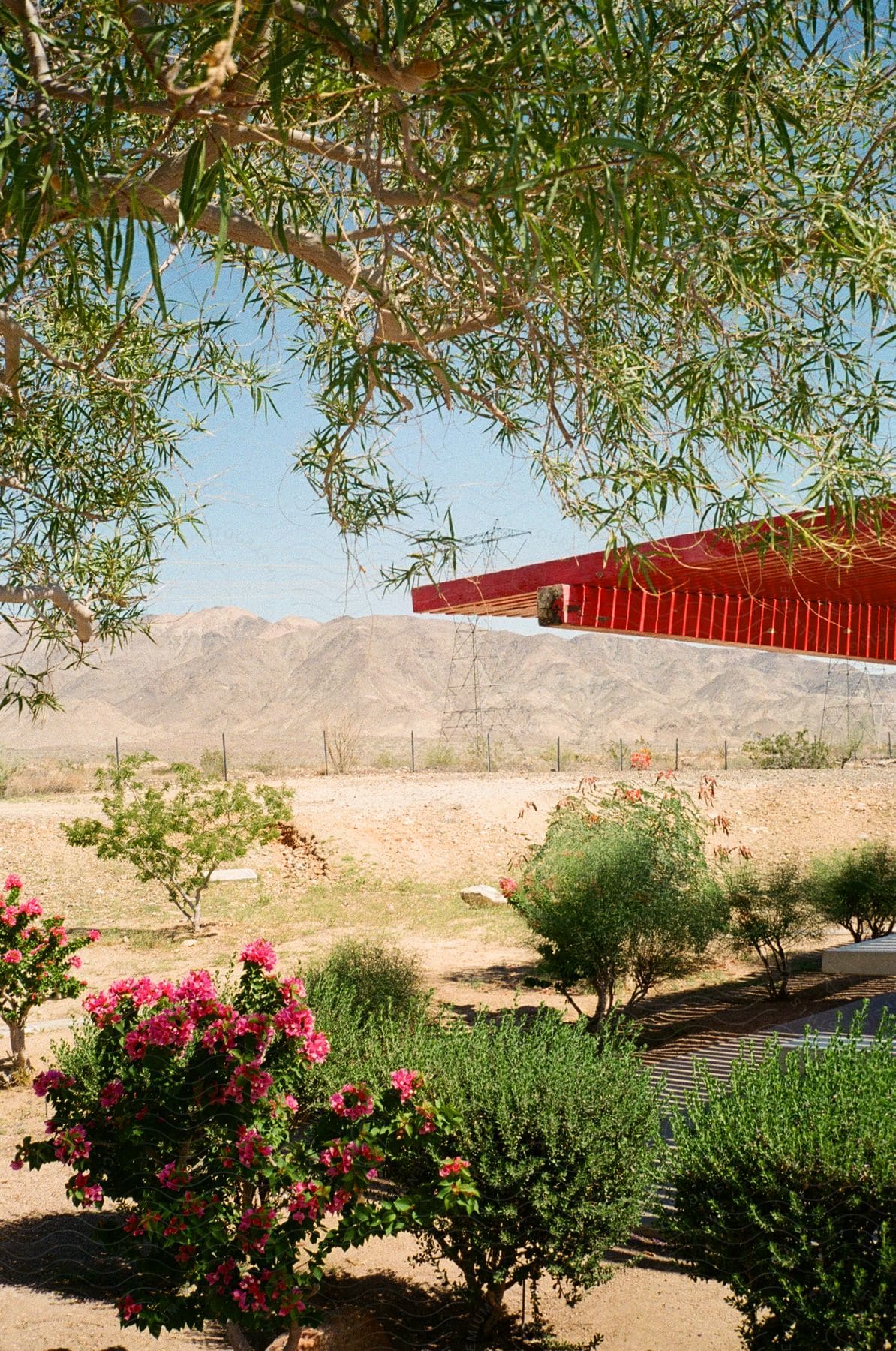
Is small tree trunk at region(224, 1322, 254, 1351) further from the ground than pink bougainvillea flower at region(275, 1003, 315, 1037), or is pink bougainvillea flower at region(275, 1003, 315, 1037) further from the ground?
pink bougainvillea flower at region(275, 1003, 315, 1037)

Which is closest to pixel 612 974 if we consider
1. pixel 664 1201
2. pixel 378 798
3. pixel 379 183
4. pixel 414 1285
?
pixel 664 1201

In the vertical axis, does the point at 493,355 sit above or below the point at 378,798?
above

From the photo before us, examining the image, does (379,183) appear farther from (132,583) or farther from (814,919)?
(814,919)

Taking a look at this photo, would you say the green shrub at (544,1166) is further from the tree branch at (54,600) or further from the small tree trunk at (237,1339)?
the tree branch at (54,600)

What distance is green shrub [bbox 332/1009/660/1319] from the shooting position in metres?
3.82

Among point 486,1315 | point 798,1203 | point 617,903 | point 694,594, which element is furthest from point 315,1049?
point 694,594

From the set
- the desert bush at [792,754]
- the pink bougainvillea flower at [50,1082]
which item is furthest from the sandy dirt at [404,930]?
the desert bush at [792,754]

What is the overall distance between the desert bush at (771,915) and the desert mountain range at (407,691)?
5326 cm

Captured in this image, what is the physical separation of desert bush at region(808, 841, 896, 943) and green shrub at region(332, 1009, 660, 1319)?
906cm

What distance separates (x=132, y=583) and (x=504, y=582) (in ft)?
9.22

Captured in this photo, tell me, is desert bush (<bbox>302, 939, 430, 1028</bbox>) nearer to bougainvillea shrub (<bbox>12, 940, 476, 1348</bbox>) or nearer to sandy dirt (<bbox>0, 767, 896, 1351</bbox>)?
sandy dirt (<bbox>0, 767, 896, 1351</bbox>)

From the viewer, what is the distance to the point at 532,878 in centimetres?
986

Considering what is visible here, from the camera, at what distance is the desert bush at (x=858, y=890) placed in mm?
12773

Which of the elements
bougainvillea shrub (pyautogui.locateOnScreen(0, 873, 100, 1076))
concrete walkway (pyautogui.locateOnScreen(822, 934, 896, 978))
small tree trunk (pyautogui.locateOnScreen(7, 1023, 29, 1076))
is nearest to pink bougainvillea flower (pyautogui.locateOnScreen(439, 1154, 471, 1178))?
concrete walkway (pyautogui.locateOnScreen(822, 934, 896, 978))
